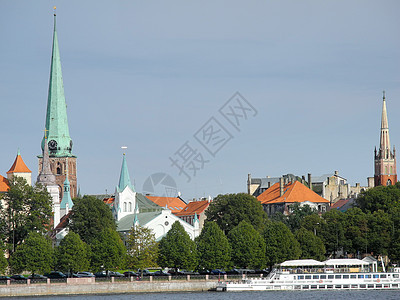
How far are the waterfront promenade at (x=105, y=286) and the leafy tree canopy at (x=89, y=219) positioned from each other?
60.2 ft

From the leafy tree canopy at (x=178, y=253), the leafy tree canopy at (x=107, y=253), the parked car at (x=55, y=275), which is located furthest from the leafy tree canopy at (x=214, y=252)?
the parked car at (x=55, y=275)

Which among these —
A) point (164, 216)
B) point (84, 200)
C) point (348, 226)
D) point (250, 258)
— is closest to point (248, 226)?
point (250, 258)

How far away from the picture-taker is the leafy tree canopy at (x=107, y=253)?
105 metres

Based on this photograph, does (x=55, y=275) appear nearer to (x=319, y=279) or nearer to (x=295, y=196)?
(x=319, y=279)

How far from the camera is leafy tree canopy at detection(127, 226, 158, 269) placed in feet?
362

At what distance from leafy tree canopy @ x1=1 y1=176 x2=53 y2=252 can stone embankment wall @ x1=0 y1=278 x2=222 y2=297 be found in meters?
17.2

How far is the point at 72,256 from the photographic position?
104m

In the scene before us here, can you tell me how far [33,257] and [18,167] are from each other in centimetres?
4990

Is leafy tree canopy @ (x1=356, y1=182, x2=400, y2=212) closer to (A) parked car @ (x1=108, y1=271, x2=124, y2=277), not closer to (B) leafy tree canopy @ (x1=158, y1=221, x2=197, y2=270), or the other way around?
(B) leafy tree canopy @ (x1=158, y1=221, x2=197, y2=270)

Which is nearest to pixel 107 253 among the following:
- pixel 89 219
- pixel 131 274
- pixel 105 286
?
pixel 131 274

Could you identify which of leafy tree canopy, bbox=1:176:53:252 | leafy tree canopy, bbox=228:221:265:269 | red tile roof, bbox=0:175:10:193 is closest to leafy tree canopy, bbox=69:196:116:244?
leafy tree canopy, bbox=1:176:53:252

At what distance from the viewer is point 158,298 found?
302 ft

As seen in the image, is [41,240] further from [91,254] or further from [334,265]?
[334,265]

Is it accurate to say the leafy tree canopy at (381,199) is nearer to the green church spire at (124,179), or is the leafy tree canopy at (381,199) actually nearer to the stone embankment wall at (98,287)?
the stone embankment wall at (98,287)
